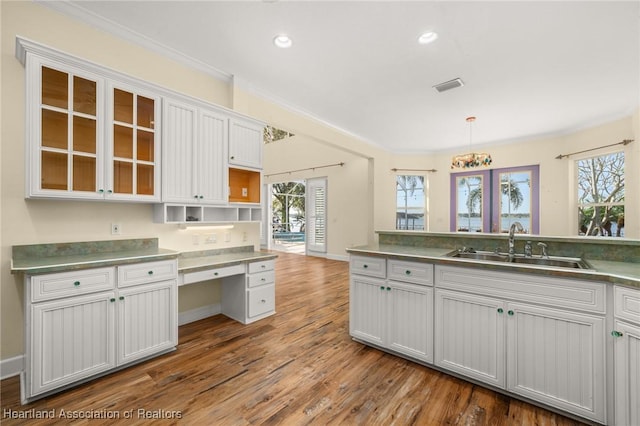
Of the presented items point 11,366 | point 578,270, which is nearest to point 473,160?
point 578,270

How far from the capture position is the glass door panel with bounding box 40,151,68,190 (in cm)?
209

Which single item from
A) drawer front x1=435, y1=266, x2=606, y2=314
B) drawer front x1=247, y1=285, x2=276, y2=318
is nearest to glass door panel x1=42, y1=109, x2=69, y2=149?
drawer front x1=247, y1=285, x2=276, y2=318

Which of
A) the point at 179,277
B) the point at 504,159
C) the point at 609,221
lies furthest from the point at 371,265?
the point at 504,159

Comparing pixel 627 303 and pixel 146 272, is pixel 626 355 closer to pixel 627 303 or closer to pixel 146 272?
pixel 627 303

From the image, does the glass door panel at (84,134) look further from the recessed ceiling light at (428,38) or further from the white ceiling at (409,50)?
the recessed ceiling light at (428,38)

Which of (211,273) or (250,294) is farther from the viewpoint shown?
(250,294)

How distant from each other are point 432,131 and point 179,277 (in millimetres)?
5186

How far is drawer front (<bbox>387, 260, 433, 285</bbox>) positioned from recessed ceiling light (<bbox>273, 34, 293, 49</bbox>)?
2302 millimetres

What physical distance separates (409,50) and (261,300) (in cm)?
320

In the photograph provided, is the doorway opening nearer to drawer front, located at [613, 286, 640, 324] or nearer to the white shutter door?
the white shutter door

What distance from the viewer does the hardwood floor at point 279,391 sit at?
5.82 ft

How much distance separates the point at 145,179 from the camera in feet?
8.59

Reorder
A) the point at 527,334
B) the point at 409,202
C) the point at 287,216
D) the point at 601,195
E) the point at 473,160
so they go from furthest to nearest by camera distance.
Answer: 1. the point at 287,216
2. the point at 409,202
3. the point at 601,195
4. the point at 473,160
5. the point at 527,334

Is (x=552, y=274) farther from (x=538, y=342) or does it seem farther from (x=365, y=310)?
(x=365, y=310)
